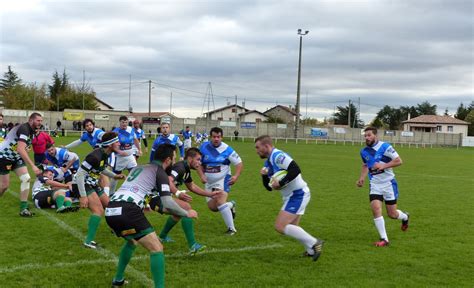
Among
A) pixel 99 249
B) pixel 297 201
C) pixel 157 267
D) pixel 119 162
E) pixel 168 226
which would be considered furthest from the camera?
pixel 119 162

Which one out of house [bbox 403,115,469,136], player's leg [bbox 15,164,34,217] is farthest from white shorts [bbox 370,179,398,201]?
house [bbox 403,115,469,136]

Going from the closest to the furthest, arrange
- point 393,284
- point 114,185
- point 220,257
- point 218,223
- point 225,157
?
point 393,284
point 220,257
point 225,157
point 218,223
point 114,185

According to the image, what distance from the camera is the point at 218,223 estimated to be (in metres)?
9.41

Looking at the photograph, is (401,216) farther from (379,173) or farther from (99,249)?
(99,249)

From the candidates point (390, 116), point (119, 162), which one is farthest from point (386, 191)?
point (390, 116)

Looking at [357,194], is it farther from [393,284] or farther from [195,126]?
[195,126]

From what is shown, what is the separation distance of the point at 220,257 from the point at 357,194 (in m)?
8.12

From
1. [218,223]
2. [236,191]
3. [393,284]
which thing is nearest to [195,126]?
[236,191]

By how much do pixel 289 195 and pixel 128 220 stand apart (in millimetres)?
2806

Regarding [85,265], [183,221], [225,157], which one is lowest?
[85,265]

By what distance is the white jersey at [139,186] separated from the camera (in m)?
5.08

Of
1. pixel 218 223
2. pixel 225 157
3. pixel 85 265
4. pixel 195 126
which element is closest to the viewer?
pixel 85 265

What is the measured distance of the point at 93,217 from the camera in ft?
23.7

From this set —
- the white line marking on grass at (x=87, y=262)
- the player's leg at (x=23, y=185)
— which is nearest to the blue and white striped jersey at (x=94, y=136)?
the player's leg at (x=23, y=185)
